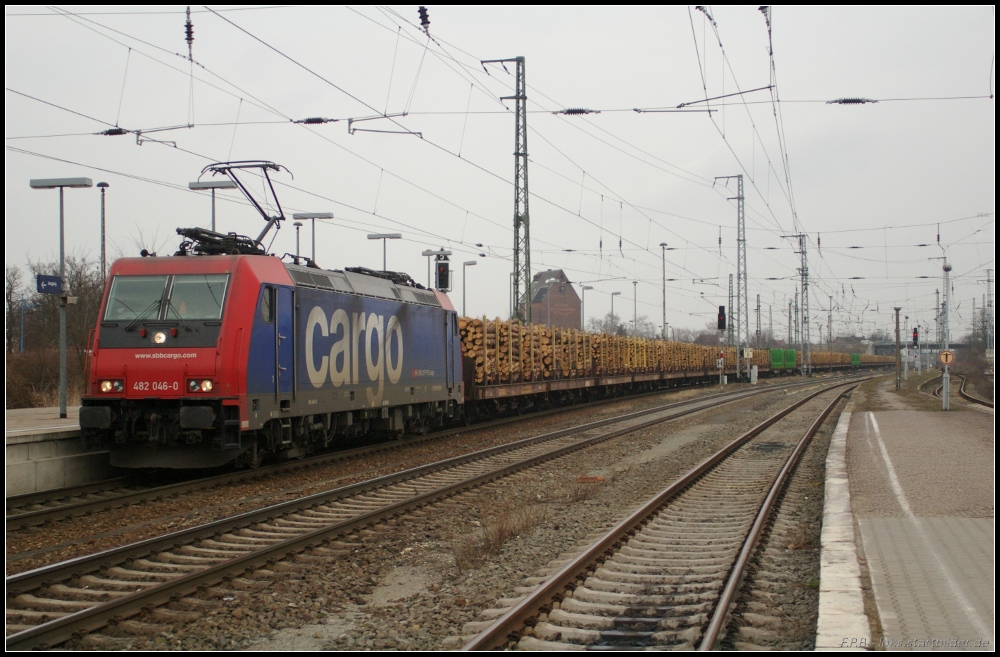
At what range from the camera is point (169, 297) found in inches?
458

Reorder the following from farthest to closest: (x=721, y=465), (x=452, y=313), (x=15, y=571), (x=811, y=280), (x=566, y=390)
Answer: (x=811, y=280) < (x=566, y=390) < (x=452, y=313) < (x=721, y=465) < (x=15, y=571)

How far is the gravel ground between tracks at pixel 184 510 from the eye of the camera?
25.8 feet

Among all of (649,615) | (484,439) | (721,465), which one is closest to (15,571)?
(649,615)

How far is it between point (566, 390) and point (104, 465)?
20066 mm

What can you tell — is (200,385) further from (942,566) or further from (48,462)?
(942,566)

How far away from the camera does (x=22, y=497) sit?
1022 cm

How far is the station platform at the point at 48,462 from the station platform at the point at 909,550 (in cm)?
1008

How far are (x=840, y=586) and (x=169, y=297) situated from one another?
31.4 ft

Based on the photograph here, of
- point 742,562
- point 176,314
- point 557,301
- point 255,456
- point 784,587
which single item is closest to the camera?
point 784,587

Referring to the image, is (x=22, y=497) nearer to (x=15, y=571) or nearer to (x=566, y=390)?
(x=15, y=571)

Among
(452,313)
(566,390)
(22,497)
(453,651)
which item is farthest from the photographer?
(566,390)

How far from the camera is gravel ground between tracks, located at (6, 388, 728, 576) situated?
7.86m

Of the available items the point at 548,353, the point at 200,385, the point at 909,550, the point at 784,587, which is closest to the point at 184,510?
the point at 200,385

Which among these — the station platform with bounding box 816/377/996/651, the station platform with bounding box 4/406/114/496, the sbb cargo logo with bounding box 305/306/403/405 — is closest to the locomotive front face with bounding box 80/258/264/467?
the station platform with bounding box 4/406/114/496
